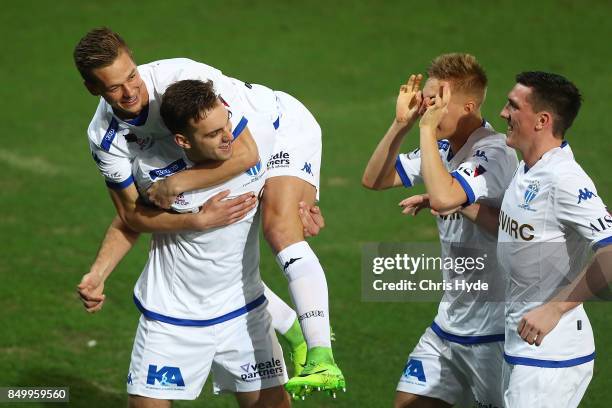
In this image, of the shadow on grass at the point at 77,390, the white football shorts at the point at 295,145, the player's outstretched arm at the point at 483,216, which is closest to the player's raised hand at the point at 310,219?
the white football shorts at the point at 295,145

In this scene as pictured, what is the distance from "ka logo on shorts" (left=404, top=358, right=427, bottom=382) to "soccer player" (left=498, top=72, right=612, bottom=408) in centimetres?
84

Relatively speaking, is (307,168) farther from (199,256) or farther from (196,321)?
(196,321)

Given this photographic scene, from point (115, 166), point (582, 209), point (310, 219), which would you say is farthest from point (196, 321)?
point (582, 209)

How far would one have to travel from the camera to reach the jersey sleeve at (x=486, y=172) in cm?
581

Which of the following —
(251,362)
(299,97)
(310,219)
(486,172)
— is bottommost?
(251,362)

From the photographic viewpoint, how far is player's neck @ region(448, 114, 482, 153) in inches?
241

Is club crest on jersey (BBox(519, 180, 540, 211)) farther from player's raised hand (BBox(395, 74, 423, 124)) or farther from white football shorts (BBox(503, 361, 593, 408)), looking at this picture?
player's raised hand (BBox(395, 74, 423, 124))

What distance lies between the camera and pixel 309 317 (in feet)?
18.8

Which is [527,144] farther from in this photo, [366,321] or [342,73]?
[342,73]

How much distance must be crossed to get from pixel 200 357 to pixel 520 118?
2185 mm

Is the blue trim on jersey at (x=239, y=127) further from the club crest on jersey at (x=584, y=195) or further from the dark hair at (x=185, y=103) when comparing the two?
the club crest on jersey at (x=584, y=195)

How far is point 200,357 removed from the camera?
606 cm

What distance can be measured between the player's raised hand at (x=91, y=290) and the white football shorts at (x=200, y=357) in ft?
0.94

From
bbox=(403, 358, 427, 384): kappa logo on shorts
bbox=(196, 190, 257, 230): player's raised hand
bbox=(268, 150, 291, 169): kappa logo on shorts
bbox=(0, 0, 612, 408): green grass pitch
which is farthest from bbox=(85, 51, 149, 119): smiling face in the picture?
bbox=(0, 0, 612, 408): green grass pitch
